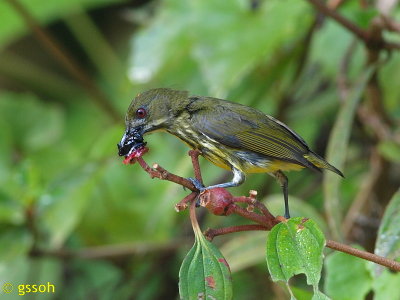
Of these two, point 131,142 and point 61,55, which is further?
point 61,55

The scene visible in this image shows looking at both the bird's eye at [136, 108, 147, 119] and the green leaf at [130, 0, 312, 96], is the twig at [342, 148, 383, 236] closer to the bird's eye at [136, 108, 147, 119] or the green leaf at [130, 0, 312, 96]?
the green leaf at [130, 0, 312, 96]

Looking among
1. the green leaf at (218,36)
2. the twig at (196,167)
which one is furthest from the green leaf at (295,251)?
the green leaf at (218,36)

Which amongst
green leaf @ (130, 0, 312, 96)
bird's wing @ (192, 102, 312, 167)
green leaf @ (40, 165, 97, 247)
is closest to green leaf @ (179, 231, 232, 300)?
bird's wing @ (192, 102, 312, 167)

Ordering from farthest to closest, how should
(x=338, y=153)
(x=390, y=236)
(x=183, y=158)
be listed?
(x=183, y=158)
(x=338, y=153)
(x=390, y=236)

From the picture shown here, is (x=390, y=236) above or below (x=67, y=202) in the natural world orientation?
below

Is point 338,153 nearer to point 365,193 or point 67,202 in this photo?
point 365,193

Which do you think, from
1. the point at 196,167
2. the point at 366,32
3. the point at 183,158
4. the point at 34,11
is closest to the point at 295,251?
the point at 196,167
